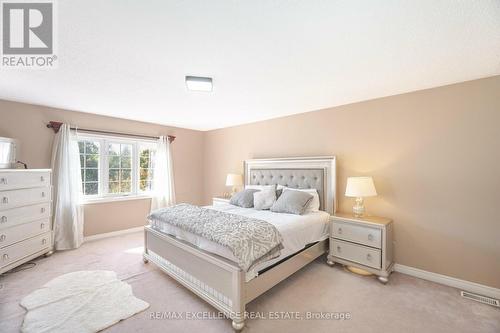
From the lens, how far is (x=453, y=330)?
68.3 inches

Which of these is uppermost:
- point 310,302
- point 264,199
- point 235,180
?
point 235,180

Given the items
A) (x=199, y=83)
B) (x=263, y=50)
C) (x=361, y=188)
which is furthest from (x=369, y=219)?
(x=199, y=83)

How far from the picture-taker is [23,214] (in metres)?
2.76

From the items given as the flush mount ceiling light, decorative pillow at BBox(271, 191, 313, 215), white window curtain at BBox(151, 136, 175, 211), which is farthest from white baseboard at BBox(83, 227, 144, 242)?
the flush mount ceiling light

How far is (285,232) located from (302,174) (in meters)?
1.44

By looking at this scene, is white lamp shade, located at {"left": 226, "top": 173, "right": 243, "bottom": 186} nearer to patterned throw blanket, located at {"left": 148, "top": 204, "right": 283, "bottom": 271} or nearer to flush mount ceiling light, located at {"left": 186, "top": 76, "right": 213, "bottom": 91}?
patterned throw blanket, located at {"left": 148, "top": 204, "right": 283, "bottom": 271}

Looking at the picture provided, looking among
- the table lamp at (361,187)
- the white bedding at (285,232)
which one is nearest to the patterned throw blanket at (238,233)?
the white bedding at (285,232)

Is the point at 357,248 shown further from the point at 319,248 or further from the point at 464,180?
the point at 464,180

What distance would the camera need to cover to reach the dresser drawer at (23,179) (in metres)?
2.55

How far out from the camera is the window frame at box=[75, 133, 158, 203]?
3846 mm

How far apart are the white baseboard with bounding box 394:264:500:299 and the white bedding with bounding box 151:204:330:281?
3.38 ft

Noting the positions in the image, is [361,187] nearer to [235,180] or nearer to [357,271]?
[357,271]

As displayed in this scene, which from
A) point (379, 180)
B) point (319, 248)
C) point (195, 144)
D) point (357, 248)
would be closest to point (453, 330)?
point (357, 248)

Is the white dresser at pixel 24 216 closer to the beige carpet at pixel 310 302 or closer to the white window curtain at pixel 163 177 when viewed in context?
the beige carpet at pixel 310 302
